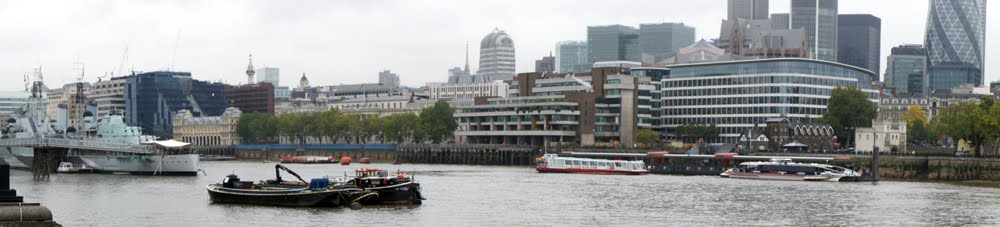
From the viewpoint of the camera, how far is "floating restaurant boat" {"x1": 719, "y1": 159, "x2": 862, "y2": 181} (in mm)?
131500

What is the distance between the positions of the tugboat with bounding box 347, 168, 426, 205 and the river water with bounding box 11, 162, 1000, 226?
1.18 meters

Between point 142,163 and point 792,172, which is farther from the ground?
point 792,172

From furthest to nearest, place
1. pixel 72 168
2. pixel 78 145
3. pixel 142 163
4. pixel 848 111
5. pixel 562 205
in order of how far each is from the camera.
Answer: pixel 848 111
pixel 72 168
pixel 142 163
pixel 78 145
pixel 562 205

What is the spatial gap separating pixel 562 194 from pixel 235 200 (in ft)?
86.3

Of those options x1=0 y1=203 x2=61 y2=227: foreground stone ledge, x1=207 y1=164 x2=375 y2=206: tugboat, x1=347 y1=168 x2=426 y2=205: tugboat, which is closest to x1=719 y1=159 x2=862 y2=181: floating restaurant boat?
x1=347 y1=168 x2=426 y2=205: tugboat

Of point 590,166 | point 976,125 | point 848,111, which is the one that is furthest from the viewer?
point 848,111

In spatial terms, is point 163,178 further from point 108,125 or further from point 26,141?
point 108,125

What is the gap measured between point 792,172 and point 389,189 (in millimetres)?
63887

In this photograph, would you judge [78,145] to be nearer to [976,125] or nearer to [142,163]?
[142,163]

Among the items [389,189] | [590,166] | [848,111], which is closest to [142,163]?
[590,166]

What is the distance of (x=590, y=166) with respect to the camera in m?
156

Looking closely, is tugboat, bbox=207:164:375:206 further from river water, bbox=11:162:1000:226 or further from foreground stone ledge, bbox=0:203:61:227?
foreground stone ledge, bbox=0:203:61:227

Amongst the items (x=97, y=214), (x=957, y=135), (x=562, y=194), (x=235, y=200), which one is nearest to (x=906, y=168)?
(x=957, y=135)

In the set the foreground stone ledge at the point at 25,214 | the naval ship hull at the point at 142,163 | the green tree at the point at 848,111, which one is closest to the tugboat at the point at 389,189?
the foreground stone ledge at the point at 25,214
